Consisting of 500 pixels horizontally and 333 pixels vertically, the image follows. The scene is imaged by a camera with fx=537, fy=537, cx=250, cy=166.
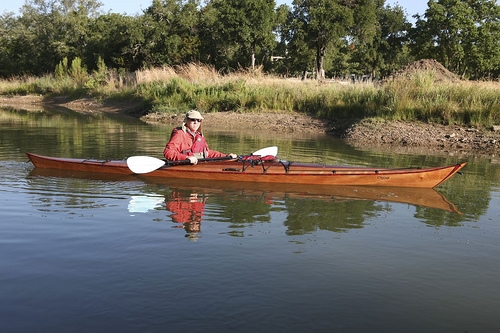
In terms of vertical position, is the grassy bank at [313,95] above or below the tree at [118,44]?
below

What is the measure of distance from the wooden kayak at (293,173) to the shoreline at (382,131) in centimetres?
491

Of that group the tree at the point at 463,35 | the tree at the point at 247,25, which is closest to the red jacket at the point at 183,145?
the tree at the point at 247,25

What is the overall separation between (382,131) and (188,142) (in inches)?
313

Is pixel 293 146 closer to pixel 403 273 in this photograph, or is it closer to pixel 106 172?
pixel 106 172

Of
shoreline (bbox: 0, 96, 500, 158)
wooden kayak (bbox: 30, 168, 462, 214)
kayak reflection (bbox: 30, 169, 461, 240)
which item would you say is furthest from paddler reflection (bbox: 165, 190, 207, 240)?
shoreline (bbox: 0, 96, 500, 158)

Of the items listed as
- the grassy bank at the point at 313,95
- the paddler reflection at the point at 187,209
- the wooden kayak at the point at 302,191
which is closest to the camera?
the paddler reflection at the point at 187,209

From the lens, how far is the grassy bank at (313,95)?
15297mm

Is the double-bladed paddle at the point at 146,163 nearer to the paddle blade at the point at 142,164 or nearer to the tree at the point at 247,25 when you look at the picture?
the paddle blade at the point at 142,164

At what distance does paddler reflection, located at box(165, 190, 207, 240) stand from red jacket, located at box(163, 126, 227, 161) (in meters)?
0.80

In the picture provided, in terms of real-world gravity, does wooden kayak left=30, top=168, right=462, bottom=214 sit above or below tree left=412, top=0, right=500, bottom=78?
below

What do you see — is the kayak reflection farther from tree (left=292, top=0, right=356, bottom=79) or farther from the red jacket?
tree (left=292, top=0, right=356, bottom=79)

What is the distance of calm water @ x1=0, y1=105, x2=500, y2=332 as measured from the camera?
3971 mm

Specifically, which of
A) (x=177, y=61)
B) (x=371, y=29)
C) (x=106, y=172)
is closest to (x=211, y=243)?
(x=106, y=172)

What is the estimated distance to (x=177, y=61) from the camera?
3778 cm
